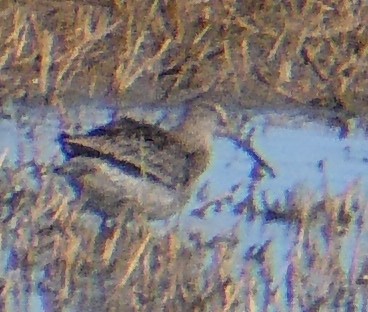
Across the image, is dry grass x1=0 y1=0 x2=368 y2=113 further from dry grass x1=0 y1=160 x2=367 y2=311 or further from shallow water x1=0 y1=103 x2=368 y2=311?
dry grass x1=0 y1=160 x2=367 y2=311

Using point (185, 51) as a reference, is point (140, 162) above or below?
below

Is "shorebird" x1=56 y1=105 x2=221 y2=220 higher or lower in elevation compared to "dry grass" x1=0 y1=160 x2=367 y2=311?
higher

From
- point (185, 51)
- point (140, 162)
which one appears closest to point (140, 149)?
point (140, 162)

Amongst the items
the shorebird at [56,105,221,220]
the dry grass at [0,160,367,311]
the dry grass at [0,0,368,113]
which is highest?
the dry grass at [0,0,368,113]

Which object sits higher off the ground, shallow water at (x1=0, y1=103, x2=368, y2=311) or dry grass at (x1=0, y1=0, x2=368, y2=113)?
dry grass at (x1=0, y1=0, x2=368, y2=113)

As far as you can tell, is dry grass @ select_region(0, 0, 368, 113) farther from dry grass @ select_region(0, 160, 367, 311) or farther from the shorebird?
dry grass @ select_region(0, 160, 367, 311)

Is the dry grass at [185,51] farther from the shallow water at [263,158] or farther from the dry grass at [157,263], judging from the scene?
the dry grass at [157,263]

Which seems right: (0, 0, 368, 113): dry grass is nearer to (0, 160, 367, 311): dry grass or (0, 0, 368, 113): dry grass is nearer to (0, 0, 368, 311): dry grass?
(0, 0, 368, 311): dry grass

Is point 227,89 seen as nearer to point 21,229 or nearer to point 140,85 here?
point 140,85

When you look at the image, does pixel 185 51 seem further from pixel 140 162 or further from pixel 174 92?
pixel 140 162

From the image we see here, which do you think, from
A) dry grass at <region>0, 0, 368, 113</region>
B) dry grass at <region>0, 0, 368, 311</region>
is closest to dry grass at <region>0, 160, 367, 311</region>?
dry grass at <region>0, 0, 368, 311</region>
